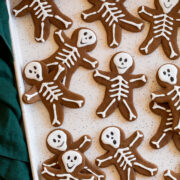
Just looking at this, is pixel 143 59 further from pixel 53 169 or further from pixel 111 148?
pixel 53 169

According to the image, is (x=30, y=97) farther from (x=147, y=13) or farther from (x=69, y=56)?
(x=147, y=13)

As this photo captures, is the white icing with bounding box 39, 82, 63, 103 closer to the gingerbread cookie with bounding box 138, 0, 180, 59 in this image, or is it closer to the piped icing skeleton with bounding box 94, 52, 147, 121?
the piped icing skeleton with bounding box 94, 52, 147, 121

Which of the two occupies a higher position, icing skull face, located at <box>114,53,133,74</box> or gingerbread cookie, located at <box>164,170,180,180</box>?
icing skull face, located at <box>114,53,133,74</box>

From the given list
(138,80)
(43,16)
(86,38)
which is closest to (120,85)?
(138,80)

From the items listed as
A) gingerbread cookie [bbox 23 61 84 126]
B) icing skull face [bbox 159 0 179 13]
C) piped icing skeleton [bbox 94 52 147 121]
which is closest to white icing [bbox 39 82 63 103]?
gingerbread cookie [bbox 23 61 84 126]

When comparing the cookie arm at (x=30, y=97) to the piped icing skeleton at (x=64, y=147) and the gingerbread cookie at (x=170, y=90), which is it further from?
the gingerbread cookie at (x=170, y=90)
